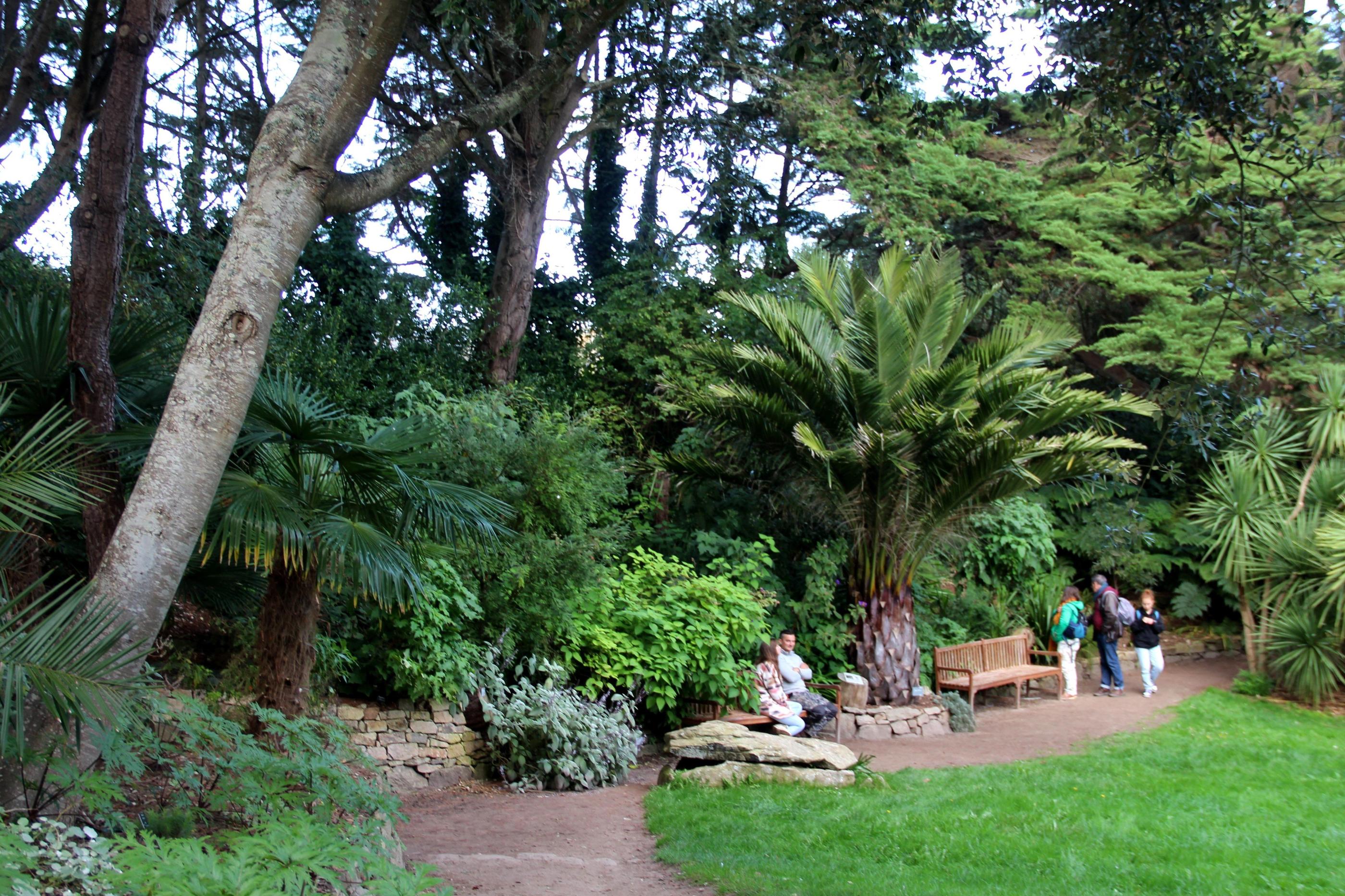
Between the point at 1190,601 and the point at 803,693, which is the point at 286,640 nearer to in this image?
the point at 803,693

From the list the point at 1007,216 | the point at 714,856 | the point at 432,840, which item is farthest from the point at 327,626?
the point at 1007,216

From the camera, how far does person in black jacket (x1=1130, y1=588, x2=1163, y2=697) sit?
45.3 ft

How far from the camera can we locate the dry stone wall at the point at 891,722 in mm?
11133

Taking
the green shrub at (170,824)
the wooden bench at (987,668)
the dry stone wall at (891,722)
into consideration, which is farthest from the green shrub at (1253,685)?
the green shrub at (170,824)

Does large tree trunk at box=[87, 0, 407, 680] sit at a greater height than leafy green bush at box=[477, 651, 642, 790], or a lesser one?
greater

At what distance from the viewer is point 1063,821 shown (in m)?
6.82

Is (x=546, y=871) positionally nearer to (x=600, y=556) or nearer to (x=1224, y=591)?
(x=600, y=556)

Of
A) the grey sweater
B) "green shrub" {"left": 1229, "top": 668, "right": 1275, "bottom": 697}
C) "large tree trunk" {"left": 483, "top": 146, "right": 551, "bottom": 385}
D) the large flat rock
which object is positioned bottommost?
"green shrub" {"left": 1229, "top": 668, "right": 1275, "bottom": 697}

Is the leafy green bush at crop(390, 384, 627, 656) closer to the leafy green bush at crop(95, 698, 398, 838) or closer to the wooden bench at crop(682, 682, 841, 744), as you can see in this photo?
the wooden bench at crop(682, 682, 841, 744)

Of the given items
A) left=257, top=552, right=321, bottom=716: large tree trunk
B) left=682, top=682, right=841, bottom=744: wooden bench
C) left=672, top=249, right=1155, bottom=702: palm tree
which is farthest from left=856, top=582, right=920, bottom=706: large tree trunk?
left=257, top=552, right=321, bottom=716: large tree trunk

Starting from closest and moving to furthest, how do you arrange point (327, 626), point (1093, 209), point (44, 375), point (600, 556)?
1. point (44, 375)
2. point (327, 626)
3. point (600, 556)
4. point (1093, 209)

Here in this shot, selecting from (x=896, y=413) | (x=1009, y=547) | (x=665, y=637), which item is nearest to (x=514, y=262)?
(x=896, y=413)

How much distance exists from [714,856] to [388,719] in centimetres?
374

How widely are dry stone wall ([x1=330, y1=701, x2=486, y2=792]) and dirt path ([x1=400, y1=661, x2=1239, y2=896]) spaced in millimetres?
262
